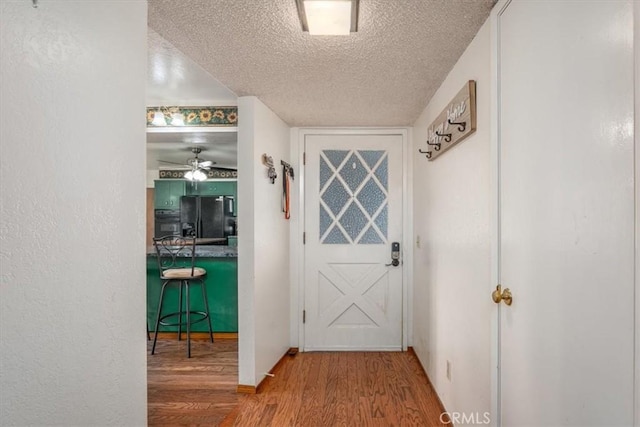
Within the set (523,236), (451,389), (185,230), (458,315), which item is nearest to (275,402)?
(451,389)

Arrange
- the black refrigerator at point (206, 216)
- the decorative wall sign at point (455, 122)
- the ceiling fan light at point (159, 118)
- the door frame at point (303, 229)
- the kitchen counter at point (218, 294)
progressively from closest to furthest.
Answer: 1. the decorative wall sign at point (455, 122)
2. the ceiling fan light at point (159, 118)
3. the door frame at point (303, 229)
4. the kitchen counter at point (218, 294)
5. the black refrigerator at point (206, 216)

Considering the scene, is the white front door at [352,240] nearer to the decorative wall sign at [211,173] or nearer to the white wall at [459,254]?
the white wall at [459,254]

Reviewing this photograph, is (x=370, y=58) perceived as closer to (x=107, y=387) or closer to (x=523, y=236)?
(x=523, y=236)

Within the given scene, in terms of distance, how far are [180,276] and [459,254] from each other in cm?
266

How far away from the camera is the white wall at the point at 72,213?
83cm

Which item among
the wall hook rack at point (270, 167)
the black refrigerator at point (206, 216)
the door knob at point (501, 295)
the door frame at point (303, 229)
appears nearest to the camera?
the door knob at point (501, 295)

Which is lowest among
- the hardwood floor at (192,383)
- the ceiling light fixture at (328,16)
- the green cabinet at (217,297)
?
the hardwood floor at (192,383)

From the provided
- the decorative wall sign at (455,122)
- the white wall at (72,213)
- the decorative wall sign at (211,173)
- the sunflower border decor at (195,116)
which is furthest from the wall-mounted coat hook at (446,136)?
the decorative wall sign at (211,173)

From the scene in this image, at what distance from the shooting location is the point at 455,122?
2.00 meters

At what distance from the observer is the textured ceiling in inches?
61.2

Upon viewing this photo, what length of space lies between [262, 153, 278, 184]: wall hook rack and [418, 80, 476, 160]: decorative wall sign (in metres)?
1.29

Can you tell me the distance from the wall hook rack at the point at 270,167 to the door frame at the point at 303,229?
20.9 inches

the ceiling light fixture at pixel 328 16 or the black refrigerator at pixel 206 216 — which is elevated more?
the ceiling light fixture at pixel 328 16

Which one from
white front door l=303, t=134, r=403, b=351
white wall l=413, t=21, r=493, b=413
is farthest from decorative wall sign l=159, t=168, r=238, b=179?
white wall l=413, t=21, r=493, b=413
